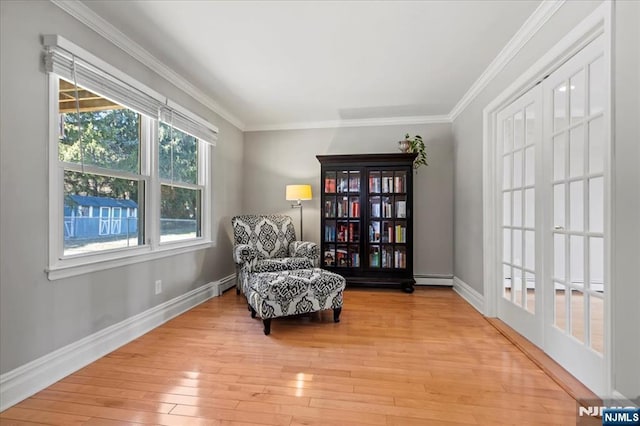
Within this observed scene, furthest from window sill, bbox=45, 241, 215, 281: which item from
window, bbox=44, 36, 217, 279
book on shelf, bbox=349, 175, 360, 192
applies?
book on shelf, bbox=349, 175, 360, 192

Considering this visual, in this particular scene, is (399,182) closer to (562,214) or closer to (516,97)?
(516,97)

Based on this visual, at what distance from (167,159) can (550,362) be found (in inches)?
139

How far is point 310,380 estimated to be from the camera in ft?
5.96

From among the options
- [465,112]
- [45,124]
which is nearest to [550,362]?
[465,112]

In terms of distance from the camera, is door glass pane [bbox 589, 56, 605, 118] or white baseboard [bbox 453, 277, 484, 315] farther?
white baseboard [bbox 453, 277, 484, 315]

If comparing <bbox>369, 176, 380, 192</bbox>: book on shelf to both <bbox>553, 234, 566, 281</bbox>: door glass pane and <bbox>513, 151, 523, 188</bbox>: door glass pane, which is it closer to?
<bbox>513, 151, 523, 188</bbox>: door glass pane

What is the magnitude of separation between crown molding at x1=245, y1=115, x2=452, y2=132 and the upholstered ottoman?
2.46 meters

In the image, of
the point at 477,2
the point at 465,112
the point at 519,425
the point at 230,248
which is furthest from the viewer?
the point at 230,248

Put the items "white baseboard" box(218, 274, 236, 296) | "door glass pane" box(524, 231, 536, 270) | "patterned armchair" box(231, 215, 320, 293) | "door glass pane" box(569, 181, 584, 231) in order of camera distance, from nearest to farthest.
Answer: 1. "door glass pane" box(569, 181, 584, 231)
2. "door glass pane" box(524, 231, 536, 270)
3. "patterned armchair" box(231, 215, 320, 293)
4. "white baseboard" box(218, 274, 236, 296)

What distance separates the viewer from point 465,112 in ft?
11.9

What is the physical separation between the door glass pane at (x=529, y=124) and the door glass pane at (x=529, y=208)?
0.40 meters

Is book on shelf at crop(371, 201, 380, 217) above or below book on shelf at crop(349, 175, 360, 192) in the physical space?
below

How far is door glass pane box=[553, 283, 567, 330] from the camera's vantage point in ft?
6.37

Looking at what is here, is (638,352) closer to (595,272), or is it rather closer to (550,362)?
(595,272)
